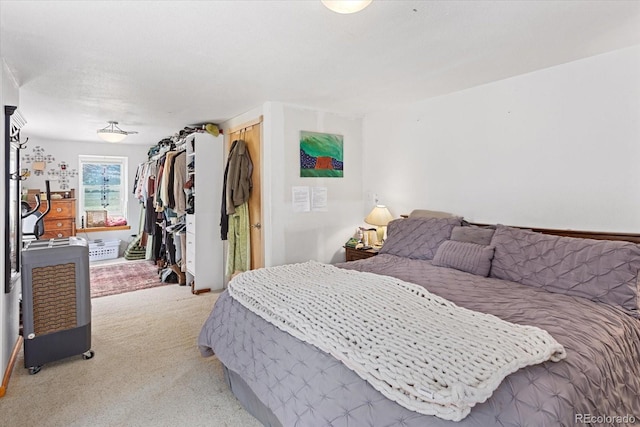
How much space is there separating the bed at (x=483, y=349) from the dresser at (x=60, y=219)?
Answer: 5.24 m

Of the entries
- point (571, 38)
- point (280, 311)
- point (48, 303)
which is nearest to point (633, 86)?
point (571, 38)

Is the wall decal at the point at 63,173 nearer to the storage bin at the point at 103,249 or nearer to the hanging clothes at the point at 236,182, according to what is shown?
the storage bin at the point at 103,249

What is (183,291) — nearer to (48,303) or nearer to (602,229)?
(48,303)

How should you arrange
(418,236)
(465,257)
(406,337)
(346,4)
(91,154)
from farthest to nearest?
(91,154) < (418,236) < (465,257) < (346,4) < (406,337)

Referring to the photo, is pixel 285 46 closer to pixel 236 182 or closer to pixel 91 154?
pixel 236 182

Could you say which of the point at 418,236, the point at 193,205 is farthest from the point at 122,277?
the point at 418,236

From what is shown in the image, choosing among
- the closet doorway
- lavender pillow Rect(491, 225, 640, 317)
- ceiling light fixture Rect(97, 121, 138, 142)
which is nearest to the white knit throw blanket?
lavender pillow Rect(491, 225, 640, 317)

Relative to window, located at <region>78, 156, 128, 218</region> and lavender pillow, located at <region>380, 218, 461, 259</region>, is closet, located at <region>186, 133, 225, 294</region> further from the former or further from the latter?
window, located at <region>78, 156, 128, 218</region>

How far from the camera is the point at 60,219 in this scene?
19.6ft

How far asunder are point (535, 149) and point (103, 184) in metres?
7.23

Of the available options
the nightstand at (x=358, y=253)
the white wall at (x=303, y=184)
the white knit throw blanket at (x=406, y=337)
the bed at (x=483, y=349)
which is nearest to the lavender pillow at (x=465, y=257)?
the bed at (x=483, y=349)

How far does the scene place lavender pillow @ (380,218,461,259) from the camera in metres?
2.98

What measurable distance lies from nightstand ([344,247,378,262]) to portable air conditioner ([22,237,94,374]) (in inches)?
98.6

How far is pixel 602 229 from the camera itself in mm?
2459
